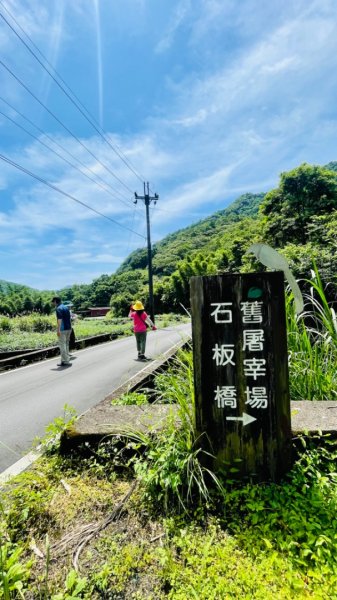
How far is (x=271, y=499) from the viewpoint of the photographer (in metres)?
1.76

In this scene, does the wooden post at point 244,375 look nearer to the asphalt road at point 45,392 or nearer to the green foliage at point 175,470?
the green foliage at point 175,470

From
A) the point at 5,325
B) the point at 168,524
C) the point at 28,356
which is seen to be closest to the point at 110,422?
the point at 168,524

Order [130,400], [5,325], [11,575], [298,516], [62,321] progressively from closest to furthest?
[11,575]
[298,516]
[130,400]
[62,321]
[5,325]

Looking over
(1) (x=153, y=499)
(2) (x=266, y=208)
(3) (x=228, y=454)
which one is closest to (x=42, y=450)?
(1) (x=153, y=499)

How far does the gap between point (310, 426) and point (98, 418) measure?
157cm

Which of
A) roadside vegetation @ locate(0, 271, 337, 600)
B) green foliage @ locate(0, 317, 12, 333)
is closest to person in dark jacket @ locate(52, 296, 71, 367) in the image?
roadside vegetation @ locate(0, 271, 337, 600)

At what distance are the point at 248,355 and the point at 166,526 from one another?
3.40 feet

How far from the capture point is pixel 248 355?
1929 millimetres

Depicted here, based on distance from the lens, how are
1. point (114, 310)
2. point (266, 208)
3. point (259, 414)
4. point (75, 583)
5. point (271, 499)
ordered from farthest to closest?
point (114, 310) < point (266, 208) < point (259, 414) < point (271, 499) < point (75, 583)

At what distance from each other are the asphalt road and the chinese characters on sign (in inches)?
49.2

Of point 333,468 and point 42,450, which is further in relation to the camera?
point 42,450

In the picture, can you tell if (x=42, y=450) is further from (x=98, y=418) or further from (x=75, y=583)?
(x=75, y=583)

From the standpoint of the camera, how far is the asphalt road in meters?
3.46

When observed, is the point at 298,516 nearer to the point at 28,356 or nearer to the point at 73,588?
the point at 73,588
